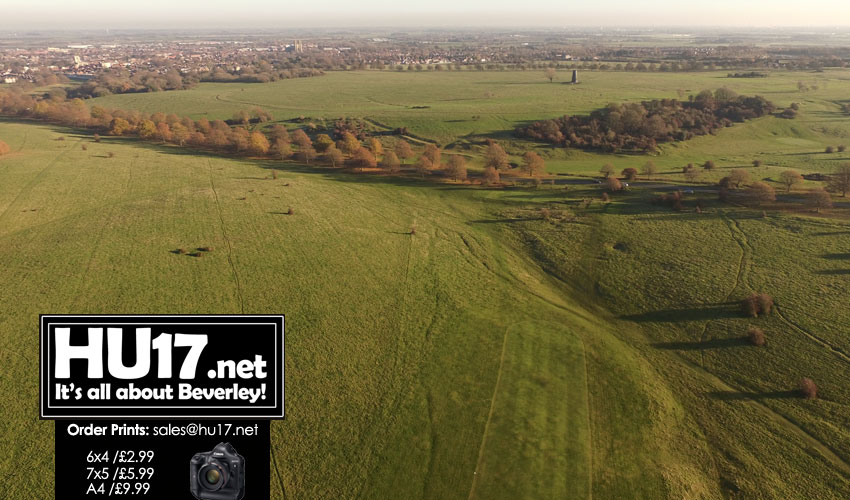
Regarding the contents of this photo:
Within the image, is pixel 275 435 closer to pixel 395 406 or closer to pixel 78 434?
pixel 395 406

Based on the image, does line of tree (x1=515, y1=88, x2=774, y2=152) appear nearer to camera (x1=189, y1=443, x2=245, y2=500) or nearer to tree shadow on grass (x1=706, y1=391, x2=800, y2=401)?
tree shadow on grass (x1=706, y1=391, x2=800, y2=401)

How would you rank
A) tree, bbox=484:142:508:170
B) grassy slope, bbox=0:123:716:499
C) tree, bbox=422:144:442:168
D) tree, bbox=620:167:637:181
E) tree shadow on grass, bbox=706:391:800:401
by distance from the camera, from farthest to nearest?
1. tree, bbox=422:144:442:168
2. tree, bbox=484:142:508:170
3. tree, bbox=620:167:637:181
4. tree shadow on grass, bbox=706:391:800:401
5. grassy slope, bbox=0:123:716:499

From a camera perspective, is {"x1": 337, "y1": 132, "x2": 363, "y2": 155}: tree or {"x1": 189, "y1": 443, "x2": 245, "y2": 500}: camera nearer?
{"x1": 189, "y1": 443, "x2": 245, "y2": 500}: camera

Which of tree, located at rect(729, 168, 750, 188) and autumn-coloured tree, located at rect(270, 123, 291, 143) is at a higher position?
autumn-coloured tree, located at rect(270, 123, 291, 143)

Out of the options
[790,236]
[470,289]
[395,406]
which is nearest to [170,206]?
[470,289]

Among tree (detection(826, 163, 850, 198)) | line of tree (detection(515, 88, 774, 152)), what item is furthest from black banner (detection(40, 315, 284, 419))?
line of tree (detection(515, 88, 774, 152))

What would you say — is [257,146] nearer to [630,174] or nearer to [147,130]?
[147,130]

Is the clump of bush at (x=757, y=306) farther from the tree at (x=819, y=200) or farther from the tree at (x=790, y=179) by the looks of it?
the tree at (x=790, y=179)

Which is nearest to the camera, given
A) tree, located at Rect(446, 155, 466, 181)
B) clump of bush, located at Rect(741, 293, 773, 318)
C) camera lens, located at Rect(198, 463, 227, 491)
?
camera lens, located at Rect(198, 463, 227, 491)
